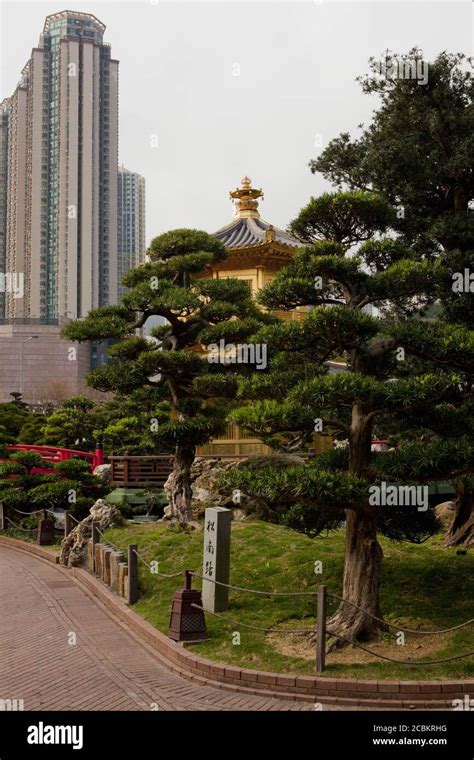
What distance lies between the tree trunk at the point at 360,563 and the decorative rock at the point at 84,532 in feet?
30.4

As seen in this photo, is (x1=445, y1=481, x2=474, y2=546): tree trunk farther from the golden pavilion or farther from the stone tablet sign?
the golden pavilion

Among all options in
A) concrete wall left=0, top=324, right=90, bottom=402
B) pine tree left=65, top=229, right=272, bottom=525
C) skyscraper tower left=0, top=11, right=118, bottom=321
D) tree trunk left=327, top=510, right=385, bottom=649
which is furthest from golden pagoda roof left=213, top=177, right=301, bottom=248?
skyscraper tower left=0, top=11, right=118, bottom=321

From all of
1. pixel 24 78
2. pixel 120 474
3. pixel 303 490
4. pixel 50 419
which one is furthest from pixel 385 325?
pixel 24 78

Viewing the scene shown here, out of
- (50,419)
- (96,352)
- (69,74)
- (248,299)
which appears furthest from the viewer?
(96,352)

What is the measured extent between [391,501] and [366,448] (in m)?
0.83

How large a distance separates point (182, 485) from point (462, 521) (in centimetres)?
635

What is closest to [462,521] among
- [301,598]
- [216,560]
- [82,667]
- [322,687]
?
[301,598]

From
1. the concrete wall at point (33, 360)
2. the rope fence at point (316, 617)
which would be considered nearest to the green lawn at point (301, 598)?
the rope fence at point (316, 617)

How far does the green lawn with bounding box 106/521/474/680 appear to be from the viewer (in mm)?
9336

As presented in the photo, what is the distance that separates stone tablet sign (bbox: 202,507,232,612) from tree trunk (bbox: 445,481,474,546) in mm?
5493

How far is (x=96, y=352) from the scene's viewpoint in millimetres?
85375

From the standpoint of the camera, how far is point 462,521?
15.5 m

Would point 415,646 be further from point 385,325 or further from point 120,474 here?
point 120,474

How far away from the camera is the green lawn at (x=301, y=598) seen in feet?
30.6
